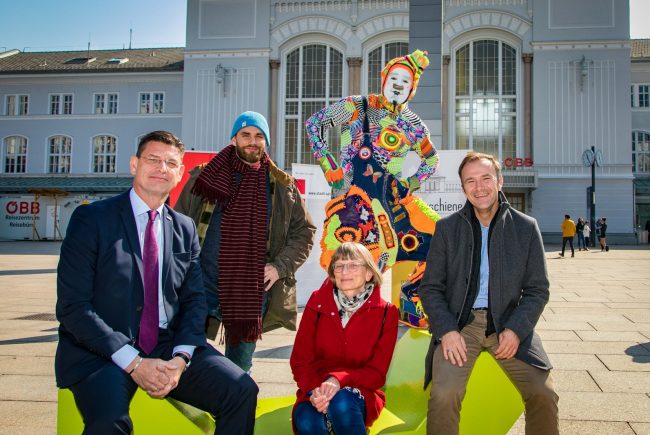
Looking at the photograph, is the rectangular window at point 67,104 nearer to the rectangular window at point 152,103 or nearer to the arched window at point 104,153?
the arched window at point 104,153

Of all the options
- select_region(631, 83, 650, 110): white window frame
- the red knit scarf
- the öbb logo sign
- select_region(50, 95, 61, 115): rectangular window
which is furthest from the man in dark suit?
select_region(50, 95, 61, 115): rectangular window

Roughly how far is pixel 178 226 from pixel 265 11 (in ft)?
97.5

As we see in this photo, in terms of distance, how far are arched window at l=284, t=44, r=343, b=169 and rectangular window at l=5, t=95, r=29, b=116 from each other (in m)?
18.7

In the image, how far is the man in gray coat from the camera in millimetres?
2516

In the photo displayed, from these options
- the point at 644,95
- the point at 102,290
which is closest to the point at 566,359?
the point at 102,290

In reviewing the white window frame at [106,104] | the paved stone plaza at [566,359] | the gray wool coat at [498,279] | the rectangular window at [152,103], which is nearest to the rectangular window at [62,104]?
the white window frame at [106,104]

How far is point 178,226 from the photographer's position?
263 centimetres

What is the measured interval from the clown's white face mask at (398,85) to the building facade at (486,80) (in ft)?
77.3

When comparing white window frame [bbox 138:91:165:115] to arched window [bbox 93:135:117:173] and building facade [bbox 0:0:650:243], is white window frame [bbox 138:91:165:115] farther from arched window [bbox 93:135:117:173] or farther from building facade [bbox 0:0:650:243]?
arched window [bbox 93:135:117:173]

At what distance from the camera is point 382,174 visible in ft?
13.6

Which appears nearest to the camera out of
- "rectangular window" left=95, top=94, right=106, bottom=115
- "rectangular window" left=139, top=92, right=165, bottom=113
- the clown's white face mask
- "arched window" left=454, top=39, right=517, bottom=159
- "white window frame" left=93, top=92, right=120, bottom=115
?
the clown's white face mask

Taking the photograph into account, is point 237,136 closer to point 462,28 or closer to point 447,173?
point 447,173

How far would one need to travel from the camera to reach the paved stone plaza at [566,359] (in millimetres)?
3134

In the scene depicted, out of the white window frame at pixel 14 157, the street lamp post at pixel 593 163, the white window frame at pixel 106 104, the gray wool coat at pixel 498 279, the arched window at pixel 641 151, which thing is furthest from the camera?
the white window frame at pixel 14 157
